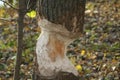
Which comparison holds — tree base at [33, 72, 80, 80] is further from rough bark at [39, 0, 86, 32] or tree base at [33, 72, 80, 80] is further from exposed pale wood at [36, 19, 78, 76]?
rough bark at [39, 0, 86, 32]

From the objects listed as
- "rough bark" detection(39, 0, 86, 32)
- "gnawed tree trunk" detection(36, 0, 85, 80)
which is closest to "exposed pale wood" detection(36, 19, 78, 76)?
"gnawed tree trunk" detection(36, 0, 85, 80)

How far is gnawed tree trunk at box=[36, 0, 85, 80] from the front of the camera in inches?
141

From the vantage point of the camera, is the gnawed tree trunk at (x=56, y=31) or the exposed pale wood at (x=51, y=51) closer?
the gnawed tree trunk at (x=56, y=31)

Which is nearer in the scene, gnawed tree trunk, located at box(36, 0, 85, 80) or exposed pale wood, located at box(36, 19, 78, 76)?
gnawed tree trunk, located at box(36, 0, 85, 80)

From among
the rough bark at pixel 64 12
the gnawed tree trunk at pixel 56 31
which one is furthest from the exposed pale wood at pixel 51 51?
the rough bark at pixel 64 12

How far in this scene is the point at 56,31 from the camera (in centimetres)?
368

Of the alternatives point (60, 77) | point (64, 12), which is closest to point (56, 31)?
point (64, 12)

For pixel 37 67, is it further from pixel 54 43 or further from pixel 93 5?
pixel 93 5

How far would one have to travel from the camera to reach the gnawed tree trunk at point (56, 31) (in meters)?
3.57

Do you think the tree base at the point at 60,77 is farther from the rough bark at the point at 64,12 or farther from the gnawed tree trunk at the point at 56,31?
the rough bark at the point at 64,12

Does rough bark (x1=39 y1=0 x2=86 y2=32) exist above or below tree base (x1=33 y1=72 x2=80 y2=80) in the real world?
above

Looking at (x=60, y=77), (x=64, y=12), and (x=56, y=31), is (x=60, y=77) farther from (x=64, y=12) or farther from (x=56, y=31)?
(x=64, y=12)

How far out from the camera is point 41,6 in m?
3.65

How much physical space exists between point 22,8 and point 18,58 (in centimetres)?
58
